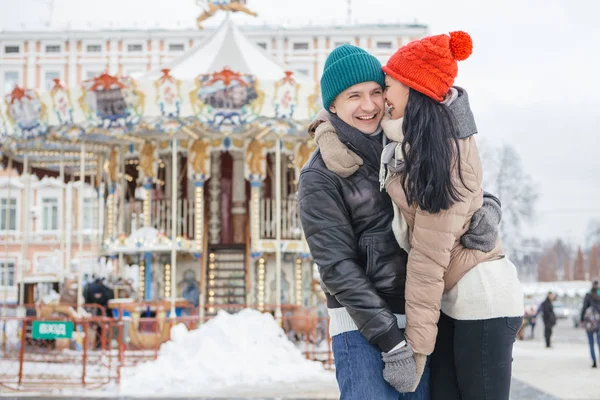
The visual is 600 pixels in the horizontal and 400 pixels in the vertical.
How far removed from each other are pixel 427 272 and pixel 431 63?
2.68 ft

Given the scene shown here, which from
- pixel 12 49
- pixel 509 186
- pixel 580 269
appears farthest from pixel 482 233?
pixel 580 269

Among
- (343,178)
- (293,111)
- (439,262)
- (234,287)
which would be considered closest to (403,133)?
(343,178)

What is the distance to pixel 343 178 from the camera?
3.15 metres

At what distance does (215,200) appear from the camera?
55.3ft

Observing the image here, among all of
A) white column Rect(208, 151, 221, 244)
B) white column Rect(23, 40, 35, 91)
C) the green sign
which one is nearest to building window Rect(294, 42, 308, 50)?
white column Rect(23, 40, 35, 91)

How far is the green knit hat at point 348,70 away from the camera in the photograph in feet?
10.5

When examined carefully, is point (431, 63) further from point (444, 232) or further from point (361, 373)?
point (361, 373)

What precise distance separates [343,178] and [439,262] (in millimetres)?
522

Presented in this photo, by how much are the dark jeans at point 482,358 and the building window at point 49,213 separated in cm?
4350

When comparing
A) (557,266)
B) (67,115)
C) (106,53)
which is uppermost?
(106,53)

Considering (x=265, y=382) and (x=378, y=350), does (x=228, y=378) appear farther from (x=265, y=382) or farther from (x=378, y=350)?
(x=378, y=350)

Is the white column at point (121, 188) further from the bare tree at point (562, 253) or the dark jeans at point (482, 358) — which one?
the bare tree at point (562, 253)

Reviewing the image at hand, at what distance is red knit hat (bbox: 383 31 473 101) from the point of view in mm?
3057

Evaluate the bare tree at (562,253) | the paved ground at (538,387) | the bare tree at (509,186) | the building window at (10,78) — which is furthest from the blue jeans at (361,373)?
the bare tree at (562,253)
